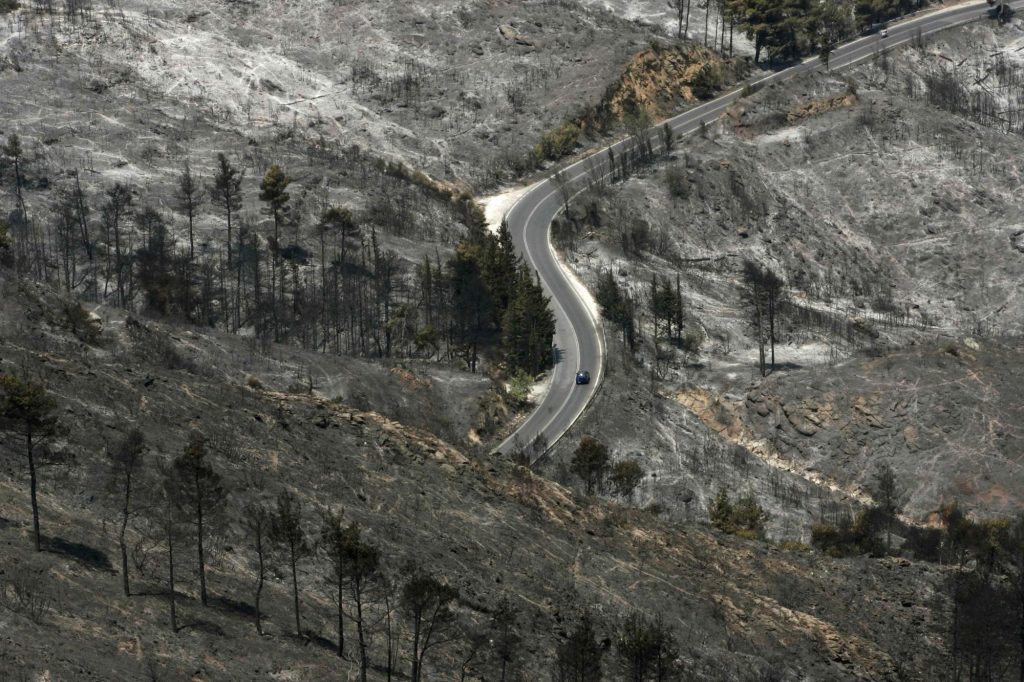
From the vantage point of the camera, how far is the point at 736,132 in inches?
5536

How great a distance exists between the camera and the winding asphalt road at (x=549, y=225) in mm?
95000

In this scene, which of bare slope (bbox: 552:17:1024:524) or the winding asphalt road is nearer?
bare slope (bbox: 552:17:1024:524)

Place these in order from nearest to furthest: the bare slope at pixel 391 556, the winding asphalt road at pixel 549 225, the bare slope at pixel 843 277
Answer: the bare slope at pixel 391 556 < the bare slope at pixel 843 277 < the winding asphalt road at pixel 549 225

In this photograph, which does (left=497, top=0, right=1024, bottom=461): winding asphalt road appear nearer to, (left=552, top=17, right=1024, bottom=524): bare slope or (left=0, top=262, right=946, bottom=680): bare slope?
(left=552, top=17, right=1024, bottom=524): bare slope

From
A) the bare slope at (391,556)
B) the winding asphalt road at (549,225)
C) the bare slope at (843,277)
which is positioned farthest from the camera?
the winding asphalt road at (549,225)

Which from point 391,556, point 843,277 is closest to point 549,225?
point 843,277

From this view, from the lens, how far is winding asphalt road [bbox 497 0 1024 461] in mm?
95000

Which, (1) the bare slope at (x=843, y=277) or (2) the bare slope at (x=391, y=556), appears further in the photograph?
(1) the bare slope at (x=843, y=277)

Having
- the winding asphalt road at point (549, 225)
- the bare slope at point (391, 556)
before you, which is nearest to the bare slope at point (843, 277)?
the winding asphalt road at point (549, 225)

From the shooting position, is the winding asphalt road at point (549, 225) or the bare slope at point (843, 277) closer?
the bare slope at point (843, 277)

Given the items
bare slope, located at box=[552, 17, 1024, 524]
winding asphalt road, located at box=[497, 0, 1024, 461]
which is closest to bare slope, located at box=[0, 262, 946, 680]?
bare slope, located at box=[552, 17, 1024, 524]

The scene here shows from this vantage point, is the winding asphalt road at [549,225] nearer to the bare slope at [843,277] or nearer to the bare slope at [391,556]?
the bare slope at [843,277]

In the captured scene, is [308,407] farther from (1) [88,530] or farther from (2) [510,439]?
(2) [510,439]

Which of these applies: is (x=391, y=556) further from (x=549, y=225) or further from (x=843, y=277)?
(x=843, y=277)
